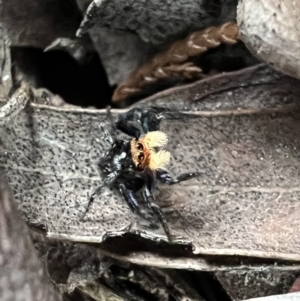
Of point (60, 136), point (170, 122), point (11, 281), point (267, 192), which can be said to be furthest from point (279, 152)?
point (11, 281)

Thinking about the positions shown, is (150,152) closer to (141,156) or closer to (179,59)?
(141,156)

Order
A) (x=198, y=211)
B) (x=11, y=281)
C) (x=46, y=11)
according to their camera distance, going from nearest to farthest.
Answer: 1. (x=11, y=281)
2. (x=198, y=211)
3. (x=46, y=11)

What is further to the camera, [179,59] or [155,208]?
[179,59]

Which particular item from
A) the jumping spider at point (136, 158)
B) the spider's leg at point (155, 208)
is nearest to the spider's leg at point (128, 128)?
the jumping spider at point (136, 158)

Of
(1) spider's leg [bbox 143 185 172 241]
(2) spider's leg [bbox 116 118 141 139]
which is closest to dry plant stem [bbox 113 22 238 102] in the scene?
(2) spider's leg [bbox 116 118 141 139]

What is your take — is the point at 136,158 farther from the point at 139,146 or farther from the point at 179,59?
the point at 179,59

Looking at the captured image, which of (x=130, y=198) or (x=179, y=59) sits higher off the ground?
(x=179, y=59)

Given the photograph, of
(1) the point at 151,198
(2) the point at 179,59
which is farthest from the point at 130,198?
(2) the point at 179,59

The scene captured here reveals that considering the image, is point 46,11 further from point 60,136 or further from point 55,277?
point 55,277
